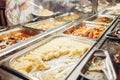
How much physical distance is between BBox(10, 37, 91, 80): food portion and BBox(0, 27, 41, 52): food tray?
299 mm

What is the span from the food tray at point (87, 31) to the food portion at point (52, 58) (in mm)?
261

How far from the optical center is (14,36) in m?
1.97

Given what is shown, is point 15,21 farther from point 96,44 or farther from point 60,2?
point 96,44

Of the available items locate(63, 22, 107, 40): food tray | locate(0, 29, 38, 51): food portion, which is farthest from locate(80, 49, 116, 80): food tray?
locate(0, 29, 38, 51): food portion

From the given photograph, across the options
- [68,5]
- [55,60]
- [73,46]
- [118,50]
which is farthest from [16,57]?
[68,5]

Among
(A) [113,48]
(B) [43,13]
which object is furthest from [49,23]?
(A) [113,48]

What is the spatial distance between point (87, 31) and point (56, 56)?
3.16ft

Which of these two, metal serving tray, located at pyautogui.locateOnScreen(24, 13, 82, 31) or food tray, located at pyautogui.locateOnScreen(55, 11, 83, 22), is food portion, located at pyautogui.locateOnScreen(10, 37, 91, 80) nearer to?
metal serving tray, located at pyautogui.locateOnScreen(24, 13, 82, 31)

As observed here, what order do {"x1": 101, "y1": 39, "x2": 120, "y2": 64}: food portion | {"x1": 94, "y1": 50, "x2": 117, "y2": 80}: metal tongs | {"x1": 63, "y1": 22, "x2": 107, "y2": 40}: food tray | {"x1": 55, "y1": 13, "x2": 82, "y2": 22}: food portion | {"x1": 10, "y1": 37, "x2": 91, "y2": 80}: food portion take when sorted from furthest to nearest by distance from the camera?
{"x1": 55, "y1": 13, "x2": 82, "y2": 22}: food portion → {"x1": 63, "y1": 22, "x2": 107, "y2": 40}: food tray → {"x1": 101, "y1": 39, "x2": 120, "y2": 64}: food portion → {"x1": 10, "y1": 37, "x2": 91, "y2": 80}: food portion → {"x1": 94, "y1": 50, "x2": 117, "y2": 80}: metal tongs

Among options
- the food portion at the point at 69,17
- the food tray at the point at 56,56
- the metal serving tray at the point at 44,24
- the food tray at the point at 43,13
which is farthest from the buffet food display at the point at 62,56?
the food tray at the point at 43,13

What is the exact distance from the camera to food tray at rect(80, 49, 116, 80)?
1.00 meters

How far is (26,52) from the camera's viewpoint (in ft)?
4.98

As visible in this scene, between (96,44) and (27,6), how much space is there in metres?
1.80

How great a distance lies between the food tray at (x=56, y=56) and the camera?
1.19 m
